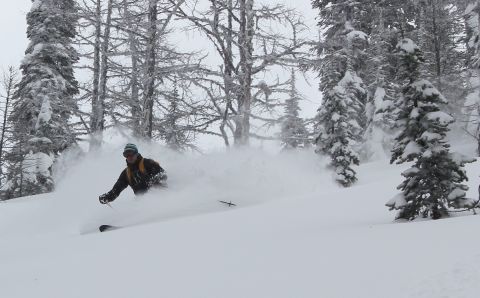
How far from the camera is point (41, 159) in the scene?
2319 centimetres

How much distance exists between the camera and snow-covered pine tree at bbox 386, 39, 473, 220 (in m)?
5.34

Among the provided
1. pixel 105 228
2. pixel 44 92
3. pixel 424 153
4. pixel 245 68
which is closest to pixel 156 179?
pixel 105 228

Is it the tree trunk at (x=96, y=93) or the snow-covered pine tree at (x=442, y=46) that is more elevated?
the snow-covered pine tree at (x=442, y=46)

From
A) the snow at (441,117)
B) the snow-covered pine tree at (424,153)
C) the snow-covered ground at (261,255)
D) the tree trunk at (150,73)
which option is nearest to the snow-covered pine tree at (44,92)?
the tree trunk at (150,73)

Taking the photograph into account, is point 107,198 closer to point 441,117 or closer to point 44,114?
point 441,117

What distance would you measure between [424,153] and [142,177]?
5681 mm

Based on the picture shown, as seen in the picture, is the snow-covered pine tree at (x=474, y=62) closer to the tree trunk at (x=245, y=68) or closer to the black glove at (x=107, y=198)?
the tree trunk at (x=245, y=68)

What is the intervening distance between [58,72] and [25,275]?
73.4 ft

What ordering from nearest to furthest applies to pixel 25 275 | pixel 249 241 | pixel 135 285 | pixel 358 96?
1. pixel 135 285
2. pixel 25 275
3. pixel 249 241
4. pixel 358 96

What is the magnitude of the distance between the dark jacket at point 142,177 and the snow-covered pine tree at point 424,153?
506 cm

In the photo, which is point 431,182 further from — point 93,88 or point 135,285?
point 93,88

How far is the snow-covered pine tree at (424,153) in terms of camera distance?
17.5 ft

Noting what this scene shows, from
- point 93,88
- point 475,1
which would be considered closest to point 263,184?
point 93,88

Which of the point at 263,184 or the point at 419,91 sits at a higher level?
the point at 419,91
